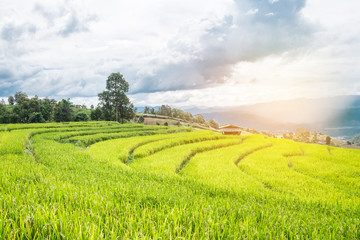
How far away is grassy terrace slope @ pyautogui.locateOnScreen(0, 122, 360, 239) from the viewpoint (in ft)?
8.43

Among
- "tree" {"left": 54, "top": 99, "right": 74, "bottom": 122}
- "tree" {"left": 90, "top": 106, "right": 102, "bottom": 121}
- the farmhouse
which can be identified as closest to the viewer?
the farmhouse

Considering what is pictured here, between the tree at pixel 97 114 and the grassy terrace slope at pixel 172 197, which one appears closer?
the grassy terrace slope at pixel 172 197

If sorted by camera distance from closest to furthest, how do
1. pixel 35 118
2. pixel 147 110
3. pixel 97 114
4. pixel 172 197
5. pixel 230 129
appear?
pixel 172 197, pixel 230 129, pixel 35 118, pixel 97 114, pixel 147 110

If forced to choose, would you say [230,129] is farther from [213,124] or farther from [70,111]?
[213,124]

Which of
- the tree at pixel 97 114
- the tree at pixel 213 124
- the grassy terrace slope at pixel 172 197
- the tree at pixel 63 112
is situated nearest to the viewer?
the grassy terrace slope at pixel 172 197

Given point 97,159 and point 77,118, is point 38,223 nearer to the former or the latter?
point 97,159

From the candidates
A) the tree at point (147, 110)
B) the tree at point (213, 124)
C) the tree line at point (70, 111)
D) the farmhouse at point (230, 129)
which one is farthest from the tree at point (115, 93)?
the tree at point (213, 124)

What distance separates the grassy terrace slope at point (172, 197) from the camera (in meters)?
2.57

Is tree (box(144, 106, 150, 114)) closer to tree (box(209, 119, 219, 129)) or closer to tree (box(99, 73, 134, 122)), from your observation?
tree (box(209, 119, 219, 129))

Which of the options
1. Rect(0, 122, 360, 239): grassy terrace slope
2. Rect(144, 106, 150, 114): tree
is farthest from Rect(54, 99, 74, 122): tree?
Rect(144, 106, 150, 114): tree

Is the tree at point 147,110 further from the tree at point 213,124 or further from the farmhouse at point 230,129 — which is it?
the farmhouse at point 230,129

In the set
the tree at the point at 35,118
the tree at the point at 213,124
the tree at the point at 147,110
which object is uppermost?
the tree at the point at 147,110

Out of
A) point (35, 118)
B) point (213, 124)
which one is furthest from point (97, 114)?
point (213, 124)

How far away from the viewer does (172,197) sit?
15.5 feet
